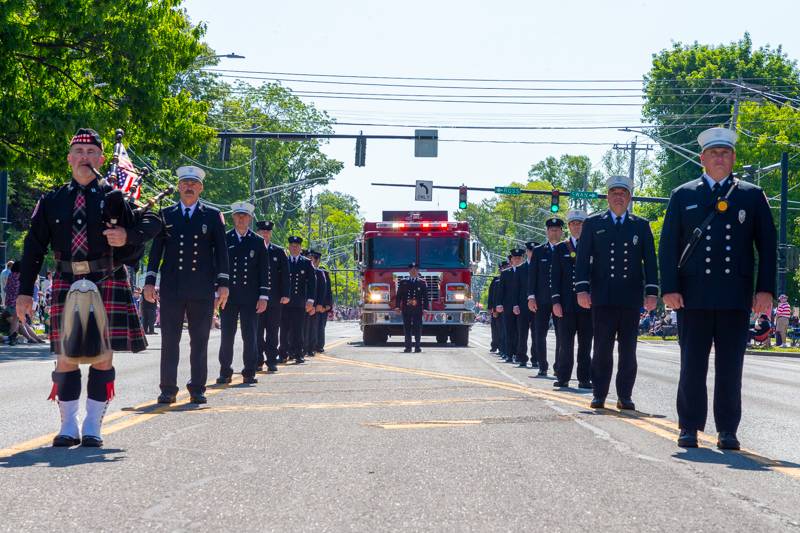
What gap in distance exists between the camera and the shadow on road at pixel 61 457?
6621mm

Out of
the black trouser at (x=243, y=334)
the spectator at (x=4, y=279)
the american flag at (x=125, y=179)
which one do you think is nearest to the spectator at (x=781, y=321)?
the spectator at (x=4, y=279)

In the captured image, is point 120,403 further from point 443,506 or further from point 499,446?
point 443,506

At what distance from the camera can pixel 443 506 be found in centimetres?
543

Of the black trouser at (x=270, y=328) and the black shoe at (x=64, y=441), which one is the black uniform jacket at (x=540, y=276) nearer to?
the black trouser at (x=270, y=328)

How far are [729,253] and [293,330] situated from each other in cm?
1208

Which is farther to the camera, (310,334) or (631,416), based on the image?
(310,334)

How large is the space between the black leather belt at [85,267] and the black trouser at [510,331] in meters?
14.4

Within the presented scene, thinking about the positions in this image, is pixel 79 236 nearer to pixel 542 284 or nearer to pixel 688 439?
pixel 688 439

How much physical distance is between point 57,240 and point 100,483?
2218 mm

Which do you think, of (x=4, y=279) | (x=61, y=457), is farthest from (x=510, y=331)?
(x=61, y=457)

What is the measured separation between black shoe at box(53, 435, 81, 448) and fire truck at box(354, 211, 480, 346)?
22.0 m

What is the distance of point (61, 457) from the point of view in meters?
6.89

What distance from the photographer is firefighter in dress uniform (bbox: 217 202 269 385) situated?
13.7 m

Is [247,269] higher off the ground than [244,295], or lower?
higher
